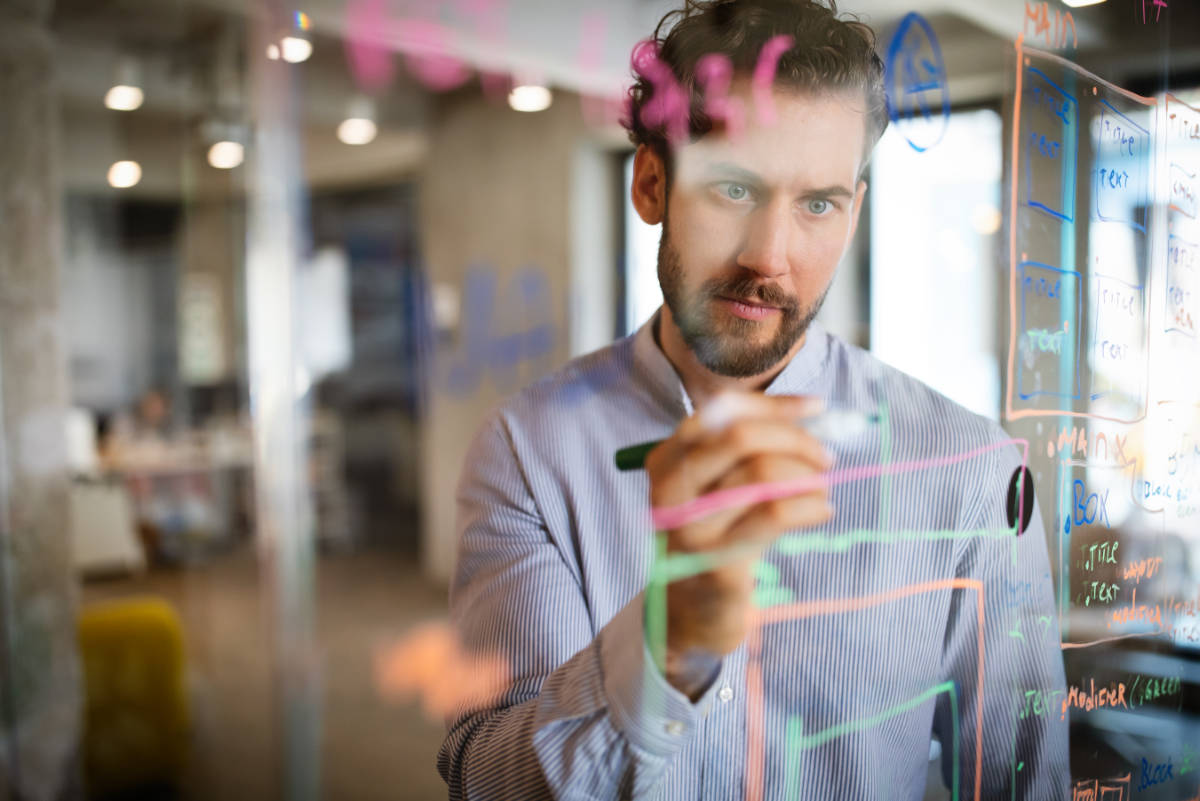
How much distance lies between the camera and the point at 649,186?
0.56m

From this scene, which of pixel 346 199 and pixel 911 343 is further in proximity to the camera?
pixel 346 199

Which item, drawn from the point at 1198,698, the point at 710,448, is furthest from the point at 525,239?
the point at 1198,698

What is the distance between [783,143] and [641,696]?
1.24 ft

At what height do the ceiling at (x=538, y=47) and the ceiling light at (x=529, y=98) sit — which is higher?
the ceiling at (x=538, y=47)

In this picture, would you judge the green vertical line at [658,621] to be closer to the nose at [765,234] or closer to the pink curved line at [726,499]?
the pink curved line at [726,499]

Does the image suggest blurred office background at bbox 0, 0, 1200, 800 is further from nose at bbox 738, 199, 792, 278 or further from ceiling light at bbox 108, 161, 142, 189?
ceiling light at bbox 108, 161, 142, 189

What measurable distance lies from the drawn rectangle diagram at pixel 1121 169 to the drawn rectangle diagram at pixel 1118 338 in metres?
0.07

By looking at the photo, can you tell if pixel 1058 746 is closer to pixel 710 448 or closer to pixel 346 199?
pixel 710 448

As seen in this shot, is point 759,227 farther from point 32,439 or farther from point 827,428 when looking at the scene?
point 32,439

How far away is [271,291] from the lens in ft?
2.66

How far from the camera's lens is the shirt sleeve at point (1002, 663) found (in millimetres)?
648

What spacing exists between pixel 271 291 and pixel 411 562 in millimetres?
324

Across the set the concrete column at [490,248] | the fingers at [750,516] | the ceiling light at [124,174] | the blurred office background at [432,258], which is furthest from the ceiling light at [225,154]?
the fingers at [750,516]

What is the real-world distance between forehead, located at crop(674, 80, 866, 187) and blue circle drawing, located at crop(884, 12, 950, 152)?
0.21ft
